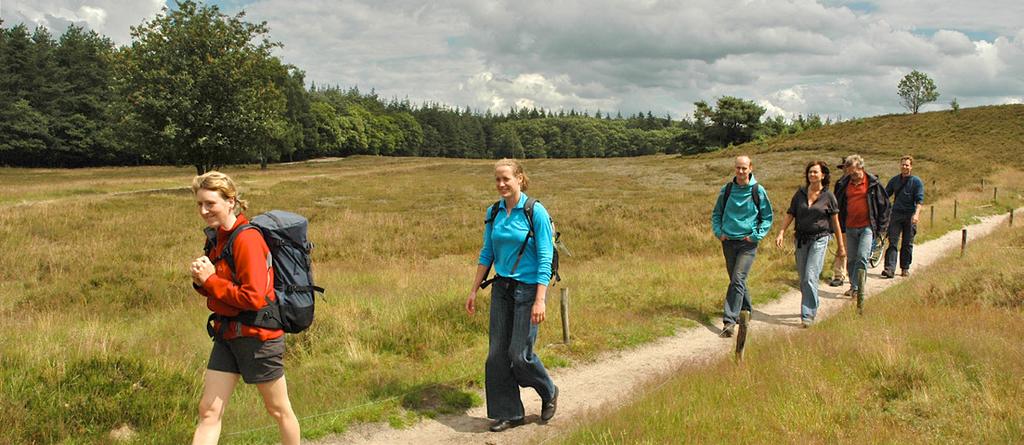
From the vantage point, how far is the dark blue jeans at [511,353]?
15.9ft

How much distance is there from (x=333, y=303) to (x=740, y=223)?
18.4 ft

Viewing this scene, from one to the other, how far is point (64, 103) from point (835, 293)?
243ft

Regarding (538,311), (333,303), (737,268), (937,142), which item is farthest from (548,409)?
(937,142)

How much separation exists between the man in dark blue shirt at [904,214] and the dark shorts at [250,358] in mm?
11174

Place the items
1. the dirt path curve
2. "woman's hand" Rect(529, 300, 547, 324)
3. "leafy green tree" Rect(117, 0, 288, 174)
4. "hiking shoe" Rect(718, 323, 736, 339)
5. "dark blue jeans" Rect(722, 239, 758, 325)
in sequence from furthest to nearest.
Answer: "leafy green tree" Rect(117, 0, 288, 174) → "hiking shoe" Rect(718, 323, 736, 339) → "dark blue jeans" Rect(722, 239, 758, 325) → the dirt path curve → "woman's hand" Rect(529, 300, 547, 324)

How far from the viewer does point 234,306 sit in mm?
3539

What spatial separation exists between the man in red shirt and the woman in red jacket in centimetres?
916

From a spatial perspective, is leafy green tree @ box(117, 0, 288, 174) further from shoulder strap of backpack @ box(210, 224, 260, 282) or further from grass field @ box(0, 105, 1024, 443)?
shoulder strap of backpack @ box(210, 224, 260, 282)

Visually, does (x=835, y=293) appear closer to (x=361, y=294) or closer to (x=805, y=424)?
(x=805, y=424)

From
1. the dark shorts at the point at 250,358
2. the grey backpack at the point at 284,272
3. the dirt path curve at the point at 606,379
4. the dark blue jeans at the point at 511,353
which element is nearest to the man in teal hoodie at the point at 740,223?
the dirt path curve at the point at 606,379

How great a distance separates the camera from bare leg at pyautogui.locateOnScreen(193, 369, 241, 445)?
3.71 m

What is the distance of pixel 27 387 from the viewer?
5.11 meters

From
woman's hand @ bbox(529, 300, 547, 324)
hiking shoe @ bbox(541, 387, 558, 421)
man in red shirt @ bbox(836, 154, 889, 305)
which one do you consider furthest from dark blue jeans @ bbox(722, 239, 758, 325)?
woman's hand @ bbox(529, 300, 547, 324)

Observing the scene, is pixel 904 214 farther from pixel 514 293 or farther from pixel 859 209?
pixel 514 293
